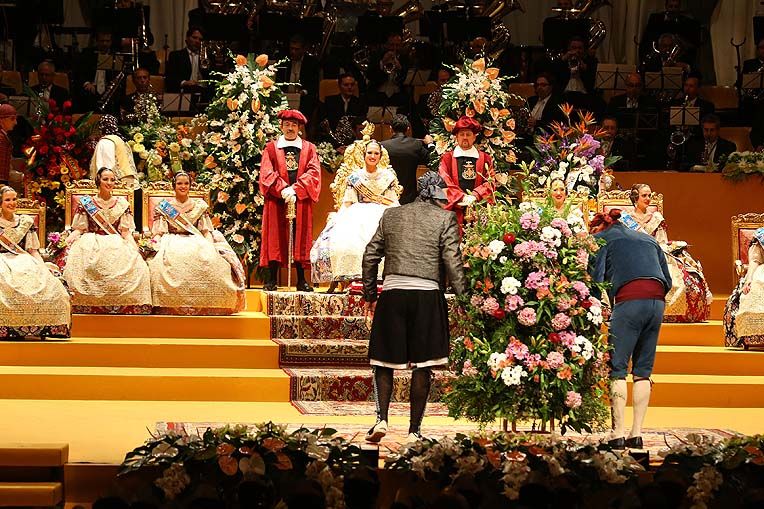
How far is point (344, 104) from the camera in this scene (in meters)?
13.8

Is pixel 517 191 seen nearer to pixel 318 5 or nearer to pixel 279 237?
pixel 279 237

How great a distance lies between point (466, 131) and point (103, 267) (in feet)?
9.94

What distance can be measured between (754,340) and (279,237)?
3674 mm

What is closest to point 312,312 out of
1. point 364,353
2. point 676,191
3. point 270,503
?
point 364,353

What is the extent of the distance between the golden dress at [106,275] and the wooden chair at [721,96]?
6.89 metres

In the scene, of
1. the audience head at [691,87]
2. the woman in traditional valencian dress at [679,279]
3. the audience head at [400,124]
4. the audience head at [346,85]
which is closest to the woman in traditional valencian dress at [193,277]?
the audience head at [400,124]

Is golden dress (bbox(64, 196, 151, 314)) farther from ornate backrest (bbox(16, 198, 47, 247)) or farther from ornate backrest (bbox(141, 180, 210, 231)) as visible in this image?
ornate backrest (bbox(141, 180, 210, 231))

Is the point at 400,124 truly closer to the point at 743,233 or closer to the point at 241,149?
the point at 241,149

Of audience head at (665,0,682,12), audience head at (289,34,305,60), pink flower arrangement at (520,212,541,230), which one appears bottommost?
pink flower arrangement at (520,212,541,230)

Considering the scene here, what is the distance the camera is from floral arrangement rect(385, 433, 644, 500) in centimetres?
586

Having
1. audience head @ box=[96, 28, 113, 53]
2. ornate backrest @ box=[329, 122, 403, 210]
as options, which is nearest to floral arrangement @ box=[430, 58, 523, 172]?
ornate backrest @ box=[329, 122, 403, 210]

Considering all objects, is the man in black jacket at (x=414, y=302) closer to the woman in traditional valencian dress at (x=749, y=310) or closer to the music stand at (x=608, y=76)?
the woman in traditional valencian dress at (x=749, y=310)

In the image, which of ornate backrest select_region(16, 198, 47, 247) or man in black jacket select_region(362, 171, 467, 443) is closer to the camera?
man in black jacket select_region(362, 171, 467, 443)

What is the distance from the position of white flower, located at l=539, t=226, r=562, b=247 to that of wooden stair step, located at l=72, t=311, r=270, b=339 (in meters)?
3.12
